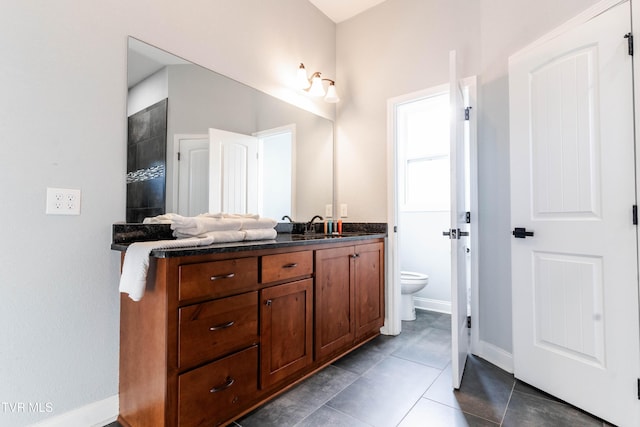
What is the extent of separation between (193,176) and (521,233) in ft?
6.69

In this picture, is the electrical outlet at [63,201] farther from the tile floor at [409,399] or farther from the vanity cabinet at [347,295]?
the vanity cabinet at [347,295]

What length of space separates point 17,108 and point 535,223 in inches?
105

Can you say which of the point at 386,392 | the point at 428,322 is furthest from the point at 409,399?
the point at 428,322

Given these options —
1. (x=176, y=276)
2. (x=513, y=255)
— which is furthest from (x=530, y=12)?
(x=176, y=276)

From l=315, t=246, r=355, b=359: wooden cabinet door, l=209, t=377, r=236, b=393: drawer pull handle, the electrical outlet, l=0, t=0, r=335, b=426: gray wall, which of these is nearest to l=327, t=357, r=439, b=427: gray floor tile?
l=315, t=246, r=355, b=359: wooden cabinet door

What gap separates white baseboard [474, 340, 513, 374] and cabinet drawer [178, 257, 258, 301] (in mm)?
1740

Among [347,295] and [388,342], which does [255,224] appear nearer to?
[347,295]

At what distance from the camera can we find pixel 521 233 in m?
1.87

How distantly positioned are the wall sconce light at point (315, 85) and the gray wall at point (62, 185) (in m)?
1.09

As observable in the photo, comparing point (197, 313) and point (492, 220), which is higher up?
point (492, 220)

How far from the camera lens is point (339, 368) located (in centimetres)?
201

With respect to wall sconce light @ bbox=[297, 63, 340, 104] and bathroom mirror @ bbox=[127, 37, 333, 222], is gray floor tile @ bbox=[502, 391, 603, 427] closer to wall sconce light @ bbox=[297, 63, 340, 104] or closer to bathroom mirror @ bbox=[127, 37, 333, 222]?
bathroom mirror @ bbox=[127, 37, 333, 222]

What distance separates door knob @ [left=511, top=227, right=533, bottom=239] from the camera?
1839mm

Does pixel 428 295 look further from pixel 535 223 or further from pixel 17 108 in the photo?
pixel 17 108
